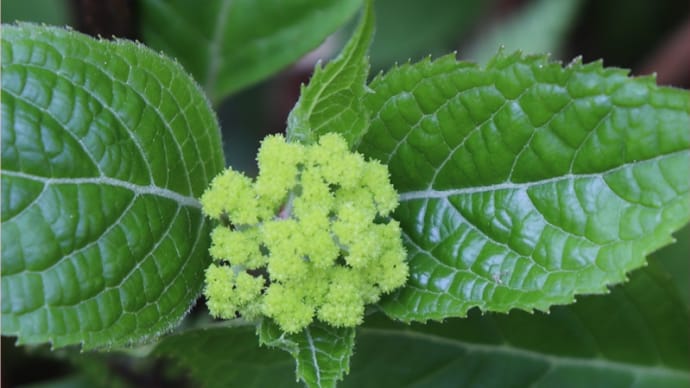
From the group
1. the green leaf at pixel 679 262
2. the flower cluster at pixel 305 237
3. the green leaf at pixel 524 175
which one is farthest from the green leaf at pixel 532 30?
the flower cluster at pixel 305 237

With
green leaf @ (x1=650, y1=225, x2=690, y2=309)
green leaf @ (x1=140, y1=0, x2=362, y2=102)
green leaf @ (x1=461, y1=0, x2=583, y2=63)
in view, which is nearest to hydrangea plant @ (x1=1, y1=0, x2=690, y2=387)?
green leaf @ (x1=140, y1=0, x2=362, y2=102)

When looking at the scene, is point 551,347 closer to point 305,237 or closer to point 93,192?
point 305,237

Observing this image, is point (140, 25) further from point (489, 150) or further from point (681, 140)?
point (681, 140)

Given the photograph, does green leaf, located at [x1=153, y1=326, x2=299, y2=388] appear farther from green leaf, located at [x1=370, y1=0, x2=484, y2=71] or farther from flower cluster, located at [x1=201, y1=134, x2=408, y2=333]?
green leaf, located at [x1=370, y1=0, x2=484, y2=71]

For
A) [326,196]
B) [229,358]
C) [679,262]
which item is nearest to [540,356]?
[679,262]

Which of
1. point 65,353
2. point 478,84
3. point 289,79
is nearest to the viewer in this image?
point 478,84

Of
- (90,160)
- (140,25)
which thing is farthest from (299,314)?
(140,25)
